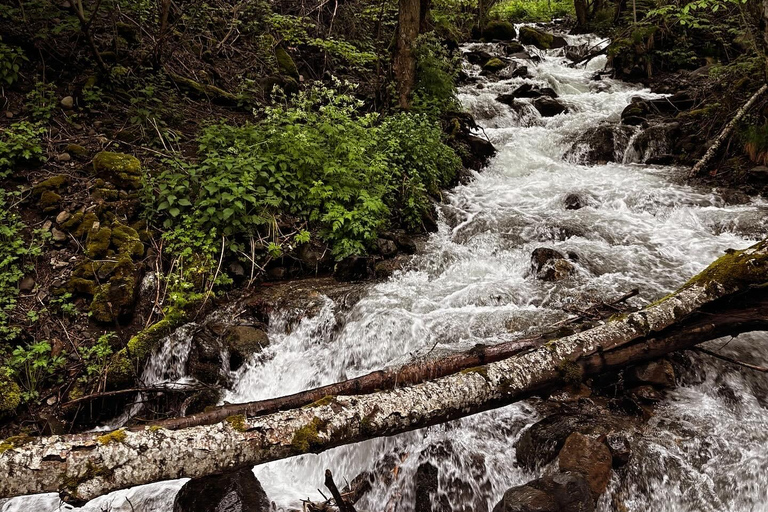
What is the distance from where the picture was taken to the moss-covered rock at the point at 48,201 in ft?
18.9

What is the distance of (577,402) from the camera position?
3840mm

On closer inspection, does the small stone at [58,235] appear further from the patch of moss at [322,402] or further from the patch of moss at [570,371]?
the patch of moss at [570,371]

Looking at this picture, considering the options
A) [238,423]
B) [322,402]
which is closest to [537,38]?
[322,402]

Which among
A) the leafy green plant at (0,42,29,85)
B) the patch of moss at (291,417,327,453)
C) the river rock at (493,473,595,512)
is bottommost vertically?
the river rock at (493,473,595,512)

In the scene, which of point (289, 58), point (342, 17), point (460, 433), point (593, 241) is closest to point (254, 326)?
point (460, 433)

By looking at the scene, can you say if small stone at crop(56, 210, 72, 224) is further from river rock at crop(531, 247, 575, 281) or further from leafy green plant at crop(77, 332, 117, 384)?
river rock at crop(531, 247, 575, 281)

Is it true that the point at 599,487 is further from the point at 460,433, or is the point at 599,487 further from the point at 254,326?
the point at 254,326

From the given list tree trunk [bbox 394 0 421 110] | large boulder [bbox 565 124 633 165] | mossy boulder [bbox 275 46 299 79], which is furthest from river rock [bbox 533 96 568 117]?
mossy boulder [bbox 275 46 299 79]

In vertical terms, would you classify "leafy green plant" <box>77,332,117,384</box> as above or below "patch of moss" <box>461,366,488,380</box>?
below

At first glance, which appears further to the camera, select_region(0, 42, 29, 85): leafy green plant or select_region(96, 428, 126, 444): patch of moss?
select_region(0, 42, 29, 85): leafy green plant

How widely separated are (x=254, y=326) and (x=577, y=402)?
3.81 metres

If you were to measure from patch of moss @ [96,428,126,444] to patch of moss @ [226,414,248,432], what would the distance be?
0.55m

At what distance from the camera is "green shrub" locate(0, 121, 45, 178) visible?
19.6ft

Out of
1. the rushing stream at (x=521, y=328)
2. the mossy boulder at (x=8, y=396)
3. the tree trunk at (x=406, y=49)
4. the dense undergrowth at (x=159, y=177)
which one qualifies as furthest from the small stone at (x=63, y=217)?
the tree trunk at (x=406, y=49)
